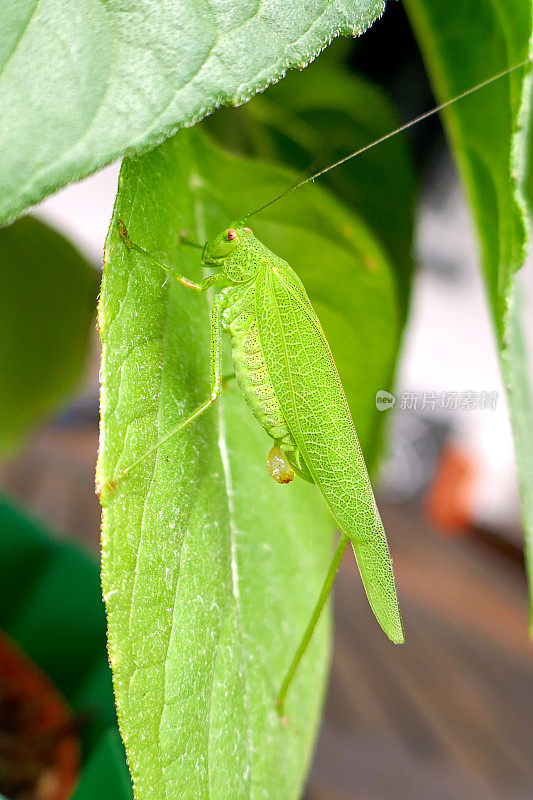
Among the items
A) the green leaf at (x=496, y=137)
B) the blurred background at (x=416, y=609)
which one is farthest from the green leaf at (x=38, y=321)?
the green leaf at (x=496, y=137)

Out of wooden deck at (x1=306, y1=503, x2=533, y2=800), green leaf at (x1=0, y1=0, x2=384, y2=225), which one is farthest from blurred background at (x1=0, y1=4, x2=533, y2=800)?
green leaf at (x1=0, y1=0, x2=384, y2=225)

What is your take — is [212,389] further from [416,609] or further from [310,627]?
[416,609]

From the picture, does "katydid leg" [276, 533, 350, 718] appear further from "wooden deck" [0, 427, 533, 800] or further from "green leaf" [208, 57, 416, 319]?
"wooden deck" [0, 427, 533, 800]

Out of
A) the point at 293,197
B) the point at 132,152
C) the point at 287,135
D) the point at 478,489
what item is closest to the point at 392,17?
the point at 287,135

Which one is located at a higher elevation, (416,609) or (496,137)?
(496,137)

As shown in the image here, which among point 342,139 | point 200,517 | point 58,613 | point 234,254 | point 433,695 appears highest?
point 342,139

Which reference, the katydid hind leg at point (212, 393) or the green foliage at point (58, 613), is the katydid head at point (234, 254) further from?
the green foliage at point (58, 613)

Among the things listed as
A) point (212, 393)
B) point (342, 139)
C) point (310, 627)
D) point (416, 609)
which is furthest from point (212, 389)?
point (416, 609)
